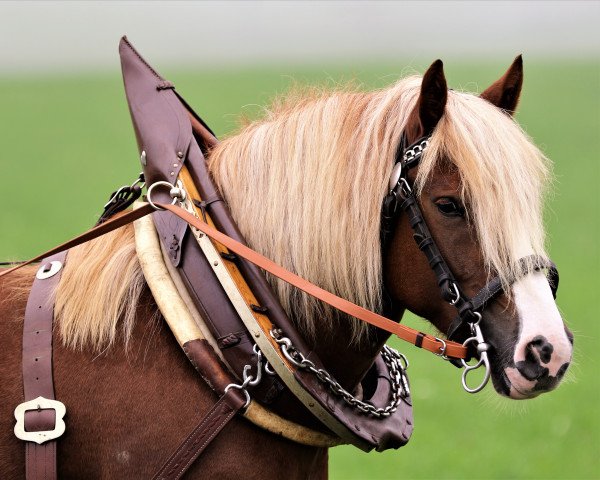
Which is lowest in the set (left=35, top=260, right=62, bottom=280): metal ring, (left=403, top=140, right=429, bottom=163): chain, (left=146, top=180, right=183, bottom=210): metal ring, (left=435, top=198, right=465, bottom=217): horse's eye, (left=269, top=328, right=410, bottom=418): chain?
(left=269, top=328, right=410, bottom=418): chain

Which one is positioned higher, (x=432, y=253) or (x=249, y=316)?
(x=432, y=253)

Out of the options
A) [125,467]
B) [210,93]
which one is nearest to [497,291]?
[125,467]

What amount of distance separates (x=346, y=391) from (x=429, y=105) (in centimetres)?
84

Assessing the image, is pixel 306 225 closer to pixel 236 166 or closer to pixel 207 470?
pixel 236 166

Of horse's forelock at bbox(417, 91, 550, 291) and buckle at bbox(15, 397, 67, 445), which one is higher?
horse's forelock at bbox(417, 91, 550, 291)

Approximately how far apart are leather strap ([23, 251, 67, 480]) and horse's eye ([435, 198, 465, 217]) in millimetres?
1130

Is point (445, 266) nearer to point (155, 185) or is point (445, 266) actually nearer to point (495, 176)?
point (495, 176)

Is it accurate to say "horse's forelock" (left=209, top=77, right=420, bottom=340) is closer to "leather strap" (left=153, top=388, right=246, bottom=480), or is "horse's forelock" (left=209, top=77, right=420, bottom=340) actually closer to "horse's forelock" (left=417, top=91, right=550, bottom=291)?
"horse's forelock" (left=417, top=91, right=550, bottom=291)

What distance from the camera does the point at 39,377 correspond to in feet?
8.44

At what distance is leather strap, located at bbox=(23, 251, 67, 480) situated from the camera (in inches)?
99.5

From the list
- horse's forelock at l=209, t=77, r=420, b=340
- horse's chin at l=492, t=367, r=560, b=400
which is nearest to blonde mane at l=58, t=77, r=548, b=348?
horse's forelock at l=209, t=77, r=420, b=340

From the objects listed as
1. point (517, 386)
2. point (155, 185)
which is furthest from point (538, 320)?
point (155, 185)

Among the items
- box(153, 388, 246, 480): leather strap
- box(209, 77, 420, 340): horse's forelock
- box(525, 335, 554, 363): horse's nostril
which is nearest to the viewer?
box(525, 335, 554, 363): horse's nostril

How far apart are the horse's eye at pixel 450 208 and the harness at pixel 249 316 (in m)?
0.06
